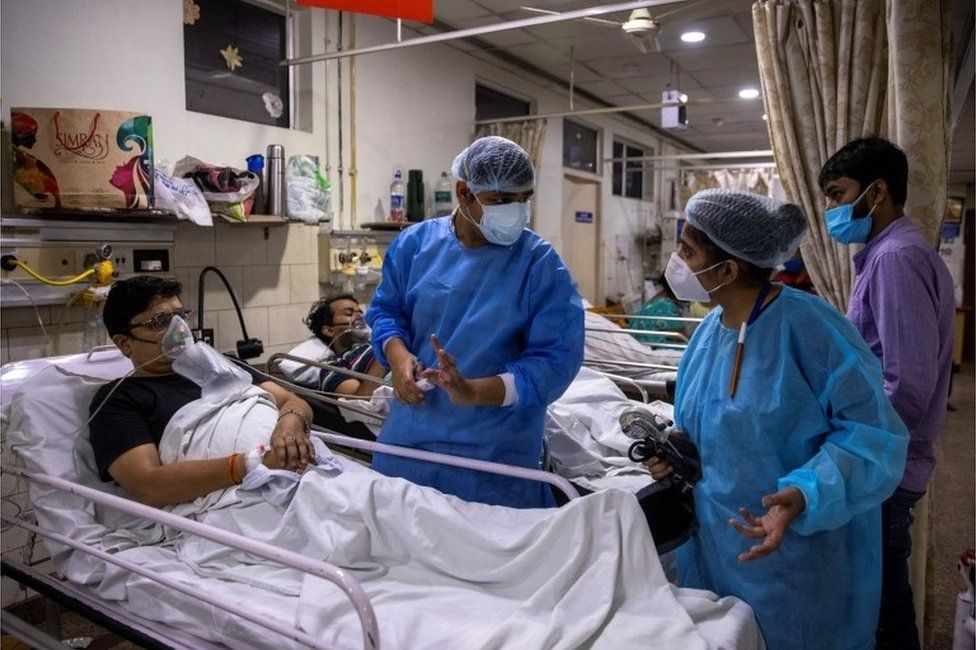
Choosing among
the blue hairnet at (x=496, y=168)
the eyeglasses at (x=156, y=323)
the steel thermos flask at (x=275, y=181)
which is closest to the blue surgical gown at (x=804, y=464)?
the blue hairnet at (x=496, y=168)

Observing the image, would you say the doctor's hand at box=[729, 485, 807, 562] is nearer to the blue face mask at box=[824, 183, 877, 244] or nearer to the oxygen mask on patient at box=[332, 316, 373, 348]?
the blue face mask at box=[824, 183, 877, 244]

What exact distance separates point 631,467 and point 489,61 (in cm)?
378

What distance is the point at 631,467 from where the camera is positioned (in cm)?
264

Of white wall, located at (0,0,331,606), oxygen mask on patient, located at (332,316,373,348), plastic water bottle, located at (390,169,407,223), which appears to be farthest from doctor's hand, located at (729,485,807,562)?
plastic water bottle, located at (390,169,407,223)

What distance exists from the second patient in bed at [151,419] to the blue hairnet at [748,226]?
47.1 inches

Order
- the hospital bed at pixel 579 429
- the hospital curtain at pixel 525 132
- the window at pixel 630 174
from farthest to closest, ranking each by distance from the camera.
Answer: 1. the window at pixel 630 174
2. the hospital curtain at pixel 525 132
3. the hospital bed at pixel 579 429

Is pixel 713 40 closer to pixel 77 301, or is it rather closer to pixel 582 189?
pixel 582 189

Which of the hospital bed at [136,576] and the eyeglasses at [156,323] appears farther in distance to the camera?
the eyeglasses at [156,323]

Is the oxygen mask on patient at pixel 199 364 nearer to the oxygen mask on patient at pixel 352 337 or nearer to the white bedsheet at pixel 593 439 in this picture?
the oxygen mask on patient at pixel 352 337

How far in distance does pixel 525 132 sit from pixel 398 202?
1.24 m

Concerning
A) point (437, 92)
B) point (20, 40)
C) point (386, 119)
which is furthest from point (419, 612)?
point (437, 92)

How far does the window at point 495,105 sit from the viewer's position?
5.60m

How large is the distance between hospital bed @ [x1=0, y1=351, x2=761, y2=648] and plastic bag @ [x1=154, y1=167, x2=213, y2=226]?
0.77m

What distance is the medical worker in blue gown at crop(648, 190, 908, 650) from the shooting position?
1290mm
